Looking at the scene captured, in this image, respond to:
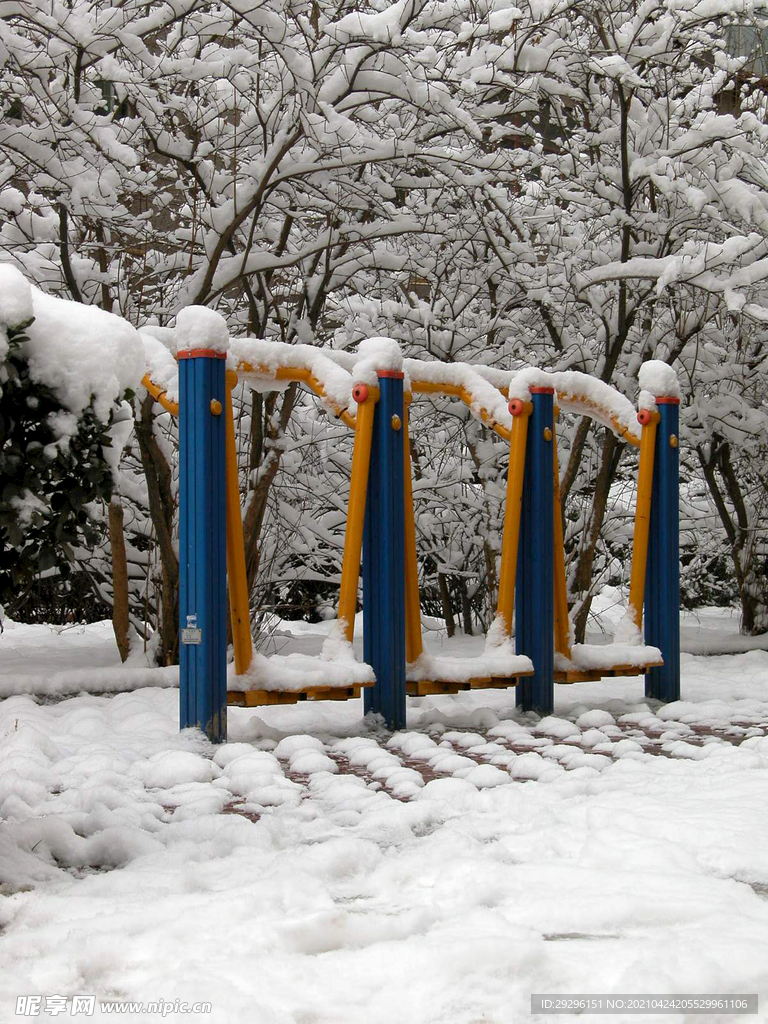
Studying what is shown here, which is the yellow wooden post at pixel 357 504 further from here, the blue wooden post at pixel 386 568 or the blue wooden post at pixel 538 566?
the blue wooden post at pixel 538 566

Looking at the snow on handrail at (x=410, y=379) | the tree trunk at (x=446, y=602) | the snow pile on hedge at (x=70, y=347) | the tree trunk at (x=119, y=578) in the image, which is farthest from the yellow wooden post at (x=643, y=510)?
the snow pile on hedge at (x=70, y=347)

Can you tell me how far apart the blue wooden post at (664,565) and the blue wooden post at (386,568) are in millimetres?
1719

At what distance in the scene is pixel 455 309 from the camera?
8109mm

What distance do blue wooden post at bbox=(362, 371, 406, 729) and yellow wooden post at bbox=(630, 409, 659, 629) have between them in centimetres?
151

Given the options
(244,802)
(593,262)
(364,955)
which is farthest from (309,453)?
(364,955)

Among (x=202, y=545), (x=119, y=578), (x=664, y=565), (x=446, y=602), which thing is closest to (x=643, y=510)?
(x=664, y=565)

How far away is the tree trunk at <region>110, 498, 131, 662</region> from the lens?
20.8 ft

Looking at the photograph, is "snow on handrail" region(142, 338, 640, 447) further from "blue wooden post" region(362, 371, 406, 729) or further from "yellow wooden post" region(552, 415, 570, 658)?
"yellow wooden post" region(552, 415, 570, 658)

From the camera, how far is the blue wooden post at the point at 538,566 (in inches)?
228

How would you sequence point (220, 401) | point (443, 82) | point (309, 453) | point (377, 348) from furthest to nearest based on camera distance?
point (309, 453)
point (443, 82)
point (377, 348)
point (220, 401)

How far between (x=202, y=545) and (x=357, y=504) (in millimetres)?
790

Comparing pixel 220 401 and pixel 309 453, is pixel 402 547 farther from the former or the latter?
pixel 309 453

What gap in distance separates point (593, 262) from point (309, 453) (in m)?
2.28

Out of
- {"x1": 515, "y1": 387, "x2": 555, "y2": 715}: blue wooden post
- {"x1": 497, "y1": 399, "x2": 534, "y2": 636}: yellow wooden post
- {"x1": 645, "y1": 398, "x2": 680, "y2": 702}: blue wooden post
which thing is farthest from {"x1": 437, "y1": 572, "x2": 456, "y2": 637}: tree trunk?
{"x1": 497, "y1": 399, "x2": 534, "y2": 636}: yellow wooden post
